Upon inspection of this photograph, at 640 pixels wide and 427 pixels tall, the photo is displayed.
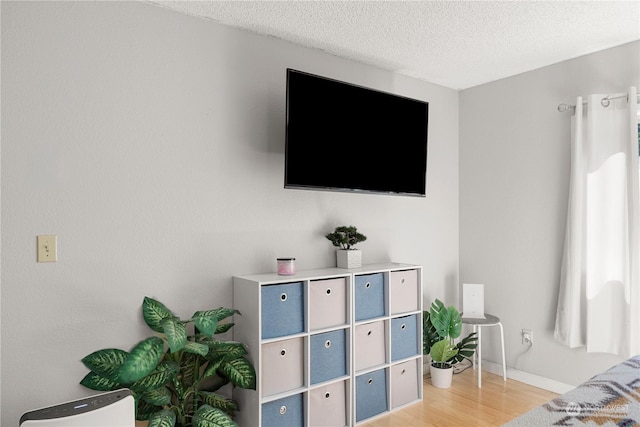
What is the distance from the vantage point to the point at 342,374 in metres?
2.60

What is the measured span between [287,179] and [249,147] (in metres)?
0.37

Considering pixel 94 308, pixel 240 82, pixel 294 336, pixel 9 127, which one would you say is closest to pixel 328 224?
pixel 294 336

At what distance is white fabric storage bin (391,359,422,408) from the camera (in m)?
2.87

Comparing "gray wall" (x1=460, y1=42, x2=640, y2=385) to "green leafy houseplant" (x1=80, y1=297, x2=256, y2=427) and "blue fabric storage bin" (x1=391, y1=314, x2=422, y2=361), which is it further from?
"green leafy houseplant" (x1=80, y1=297, x2=256, y2=427)

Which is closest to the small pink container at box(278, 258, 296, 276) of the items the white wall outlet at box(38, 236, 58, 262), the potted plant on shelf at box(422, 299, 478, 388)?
the white wall outlet at box(38, 236, 58, 262)

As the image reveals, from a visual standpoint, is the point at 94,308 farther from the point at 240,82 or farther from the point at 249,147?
the point at 240,82

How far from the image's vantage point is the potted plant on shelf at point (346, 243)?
2.79 metres

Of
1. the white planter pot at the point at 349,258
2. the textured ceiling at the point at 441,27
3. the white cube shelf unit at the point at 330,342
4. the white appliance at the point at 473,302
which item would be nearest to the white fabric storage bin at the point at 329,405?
the white cube shelf unit at the point at 330,342

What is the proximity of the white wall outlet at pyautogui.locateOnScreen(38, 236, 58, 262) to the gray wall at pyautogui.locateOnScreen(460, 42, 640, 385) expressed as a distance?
120 inches

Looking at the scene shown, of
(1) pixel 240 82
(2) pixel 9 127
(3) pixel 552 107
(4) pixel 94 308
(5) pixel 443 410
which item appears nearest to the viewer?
(2) pixel 9 127

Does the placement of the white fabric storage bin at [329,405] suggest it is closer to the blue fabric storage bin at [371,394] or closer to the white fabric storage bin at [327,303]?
the blue fabric storage bin at [371,394]

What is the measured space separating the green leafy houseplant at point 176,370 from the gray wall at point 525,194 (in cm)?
224

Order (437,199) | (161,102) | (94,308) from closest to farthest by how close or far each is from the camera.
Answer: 1. (94,308)
2. (161,102)
3. (437,199)

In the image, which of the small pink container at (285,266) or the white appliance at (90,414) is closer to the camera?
the white appliance at (90,414)
